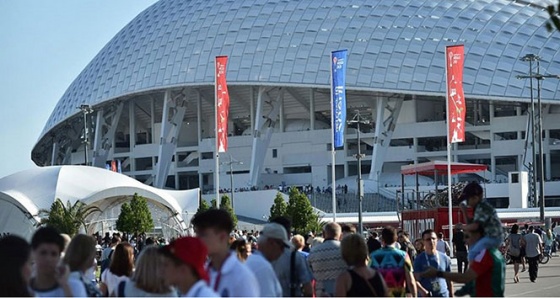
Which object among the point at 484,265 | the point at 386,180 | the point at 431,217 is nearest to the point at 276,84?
the point at 386,180

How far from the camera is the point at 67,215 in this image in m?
51.1

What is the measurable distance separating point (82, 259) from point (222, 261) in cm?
187

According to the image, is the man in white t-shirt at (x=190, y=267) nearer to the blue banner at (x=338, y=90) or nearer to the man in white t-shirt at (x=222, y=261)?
the man in white t-shirt at (x=222, y=261)

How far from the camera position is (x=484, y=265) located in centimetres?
1052

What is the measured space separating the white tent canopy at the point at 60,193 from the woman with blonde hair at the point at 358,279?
44.1m

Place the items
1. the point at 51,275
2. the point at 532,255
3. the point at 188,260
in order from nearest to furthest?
the point at 188,260
the point at 51,275
the point at 532,255

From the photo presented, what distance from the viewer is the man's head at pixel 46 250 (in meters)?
8.77

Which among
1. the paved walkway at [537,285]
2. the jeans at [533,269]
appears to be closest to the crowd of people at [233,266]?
the paved walkway at [537,285]

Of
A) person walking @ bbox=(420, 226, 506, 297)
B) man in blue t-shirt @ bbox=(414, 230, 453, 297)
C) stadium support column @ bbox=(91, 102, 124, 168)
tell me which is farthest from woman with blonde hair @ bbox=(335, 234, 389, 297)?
stadium support column @ bbox=(91, 102, 124, 168)

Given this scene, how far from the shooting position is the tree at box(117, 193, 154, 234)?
51750 mm

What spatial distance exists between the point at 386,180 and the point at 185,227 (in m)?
36.9

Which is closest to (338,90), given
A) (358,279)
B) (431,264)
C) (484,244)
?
(431,264)

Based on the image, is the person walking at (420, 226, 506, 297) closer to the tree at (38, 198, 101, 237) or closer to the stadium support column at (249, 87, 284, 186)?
the tree at (38, 198, 101, 237)

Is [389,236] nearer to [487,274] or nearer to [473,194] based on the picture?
[473,194]
